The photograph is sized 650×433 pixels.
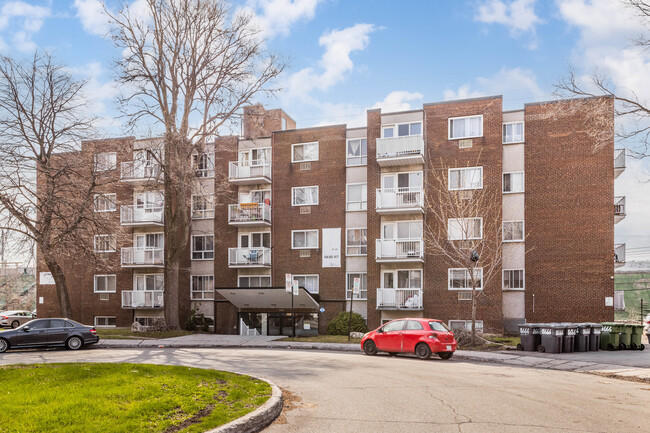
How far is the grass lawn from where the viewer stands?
7457 millimetres

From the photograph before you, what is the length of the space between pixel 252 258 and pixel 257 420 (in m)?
27.0

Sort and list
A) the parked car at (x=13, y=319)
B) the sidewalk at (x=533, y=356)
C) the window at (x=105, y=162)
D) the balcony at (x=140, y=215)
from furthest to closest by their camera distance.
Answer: the parked car at (x=13, y=319) < the balcony at (x=140, y=215) < the window at (x=105, y=162) < the sidewalk at (x=533, y=356)

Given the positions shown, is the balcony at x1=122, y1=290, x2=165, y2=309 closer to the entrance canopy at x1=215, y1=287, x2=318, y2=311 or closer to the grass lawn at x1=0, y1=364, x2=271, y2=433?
the entrance canopy at x1=215, y1=287, x2=318, y2=311

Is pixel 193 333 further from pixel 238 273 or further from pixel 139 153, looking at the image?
pixel 139 153

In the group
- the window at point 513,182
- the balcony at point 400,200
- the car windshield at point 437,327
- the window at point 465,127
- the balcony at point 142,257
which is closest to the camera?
the car windshield at point 437,327

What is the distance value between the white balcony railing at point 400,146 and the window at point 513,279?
7.97m

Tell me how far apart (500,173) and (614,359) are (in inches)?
520

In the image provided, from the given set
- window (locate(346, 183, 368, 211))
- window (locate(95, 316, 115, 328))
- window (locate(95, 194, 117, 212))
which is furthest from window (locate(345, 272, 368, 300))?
window (locate(95, 316, 115, 328))

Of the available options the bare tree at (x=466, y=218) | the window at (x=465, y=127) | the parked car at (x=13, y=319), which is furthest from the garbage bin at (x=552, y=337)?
the parked car at (x=13, y=319)

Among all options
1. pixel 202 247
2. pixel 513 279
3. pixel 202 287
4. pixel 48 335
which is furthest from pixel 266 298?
pixel 513 279

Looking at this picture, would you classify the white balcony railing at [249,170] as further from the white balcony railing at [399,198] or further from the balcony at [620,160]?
the balcony at [620,160]

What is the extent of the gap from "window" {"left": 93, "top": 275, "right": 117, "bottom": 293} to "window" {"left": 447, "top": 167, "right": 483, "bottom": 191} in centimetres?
2286

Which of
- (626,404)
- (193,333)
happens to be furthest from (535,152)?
(626,404)

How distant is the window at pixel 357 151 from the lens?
3456 centimetres
